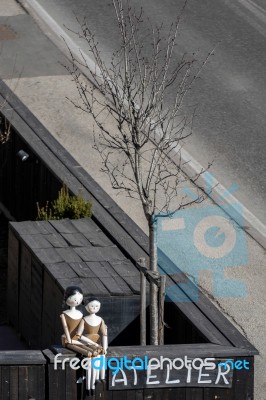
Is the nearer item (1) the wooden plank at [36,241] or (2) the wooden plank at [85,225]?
(1) the wooden plank at [36,241]

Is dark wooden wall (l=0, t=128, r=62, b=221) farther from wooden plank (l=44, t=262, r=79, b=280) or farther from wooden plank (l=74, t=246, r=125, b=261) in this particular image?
wooden plank (l=44, t=262, r=79, b=280)

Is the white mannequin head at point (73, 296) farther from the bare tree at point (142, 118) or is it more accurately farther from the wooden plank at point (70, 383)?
the bare tree at point (142, 118)

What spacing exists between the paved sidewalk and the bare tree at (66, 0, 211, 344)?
24 centimetres

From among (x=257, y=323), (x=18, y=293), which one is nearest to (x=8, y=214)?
(x=18, y=293)

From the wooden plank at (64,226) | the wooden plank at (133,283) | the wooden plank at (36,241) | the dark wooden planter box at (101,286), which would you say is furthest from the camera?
the wooden plank at (64,226)

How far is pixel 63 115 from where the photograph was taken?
65.9 ft

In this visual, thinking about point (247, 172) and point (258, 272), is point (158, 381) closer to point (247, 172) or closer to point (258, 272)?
point (258, 272)

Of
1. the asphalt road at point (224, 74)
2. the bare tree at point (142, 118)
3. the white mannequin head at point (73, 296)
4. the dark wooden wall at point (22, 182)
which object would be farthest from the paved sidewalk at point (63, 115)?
the white mannequin head at point (73, 296)

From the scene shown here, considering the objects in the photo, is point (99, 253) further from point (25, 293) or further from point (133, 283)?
point (25, 293)

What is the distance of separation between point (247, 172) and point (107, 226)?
4892mm

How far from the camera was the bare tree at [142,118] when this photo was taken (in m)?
12.2

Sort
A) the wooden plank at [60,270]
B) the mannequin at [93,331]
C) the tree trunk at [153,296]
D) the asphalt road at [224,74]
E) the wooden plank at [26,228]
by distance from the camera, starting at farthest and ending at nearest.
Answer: the asphalt road at [224,74], the wooden plank at [26,228], the wooden plank at [60,270], the tree trunk at [153,296], the mannequin at [93,331]

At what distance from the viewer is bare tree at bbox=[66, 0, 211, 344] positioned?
12250 mm

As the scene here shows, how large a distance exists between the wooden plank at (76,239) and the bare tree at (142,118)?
0.82 m
